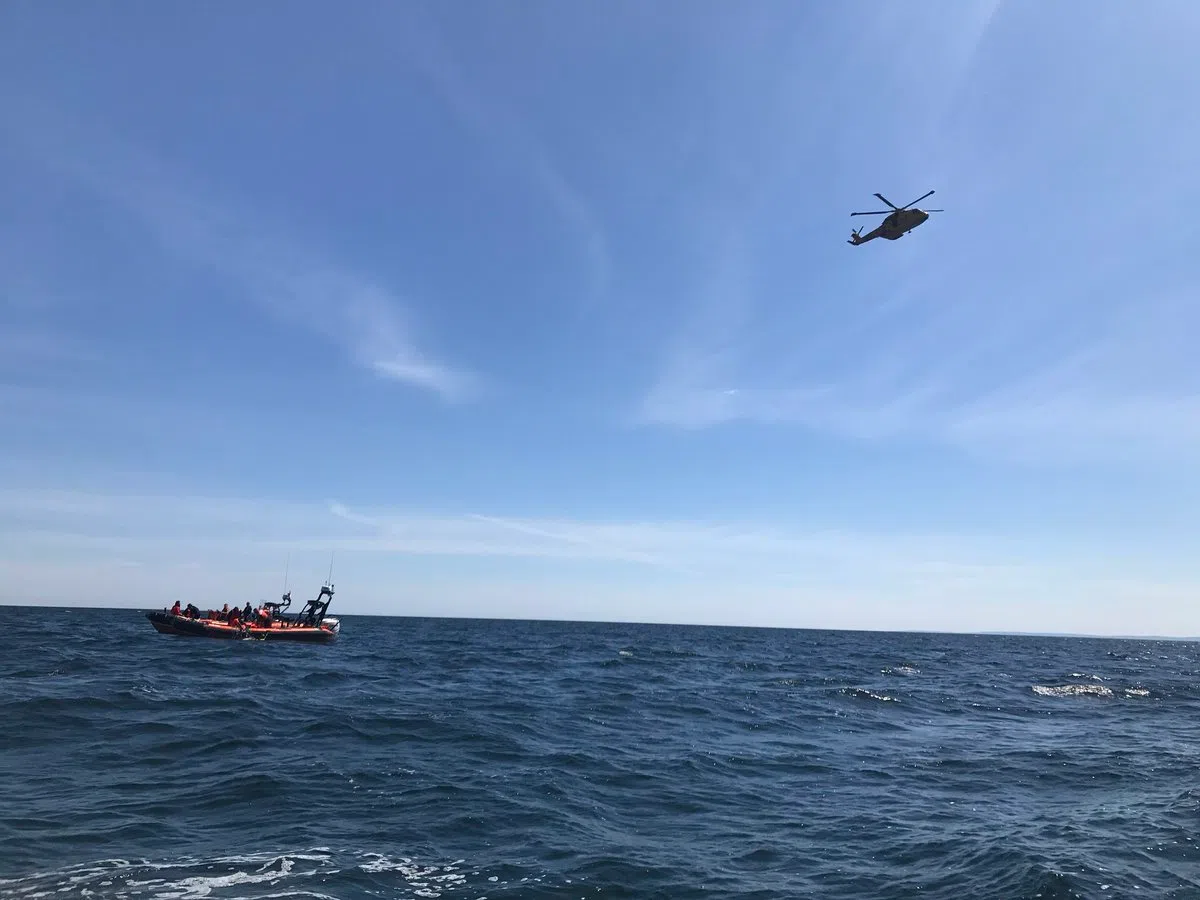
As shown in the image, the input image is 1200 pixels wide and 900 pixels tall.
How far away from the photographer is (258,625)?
53.2 meters

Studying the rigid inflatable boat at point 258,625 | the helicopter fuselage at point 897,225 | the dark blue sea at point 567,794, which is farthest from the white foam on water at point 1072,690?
the rigid inflatable boat at point 258,625

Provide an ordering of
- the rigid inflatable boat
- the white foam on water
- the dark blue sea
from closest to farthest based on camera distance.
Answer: the dark blue sea < the white foam on water < the rigid inflatable boat

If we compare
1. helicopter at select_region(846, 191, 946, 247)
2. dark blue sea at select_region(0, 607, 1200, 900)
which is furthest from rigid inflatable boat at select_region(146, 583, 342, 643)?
helicopter at select_region(846, 191, 946, 247)

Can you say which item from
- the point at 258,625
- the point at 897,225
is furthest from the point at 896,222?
the point at 258,625

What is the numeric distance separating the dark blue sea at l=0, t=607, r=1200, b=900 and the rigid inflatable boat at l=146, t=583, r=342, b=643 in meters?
19.5

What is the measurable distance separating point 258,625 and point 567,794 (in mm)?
45865

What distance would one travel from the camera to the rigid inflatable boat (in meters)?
50.6

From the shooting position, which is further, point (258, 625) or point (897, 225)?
point (258, 625)

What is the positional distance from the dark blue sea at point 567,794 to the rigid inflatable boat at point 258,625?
63.8ft

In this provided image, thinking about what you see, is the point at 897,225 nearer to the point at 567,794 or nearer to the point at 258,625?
the point at 567,794

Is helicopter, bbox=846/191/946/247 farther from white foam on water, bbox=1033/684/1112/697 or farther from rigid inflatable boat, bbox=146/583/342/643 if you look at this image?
rigid inflatable boat, bbox=146/583/342/643

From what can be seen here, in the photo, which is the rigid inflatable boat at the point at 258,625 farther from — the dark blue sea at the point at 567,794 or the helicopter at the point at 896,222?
the helicopter at the point at 896,222

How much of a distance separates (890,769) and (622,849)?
10.1 metres

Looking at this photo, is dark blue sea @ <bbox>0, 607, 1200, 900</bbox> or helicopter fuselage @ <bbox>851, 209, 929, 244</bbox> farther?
helicopter fuselage @ <bbox>851, 209, 929, 244</bbox>
